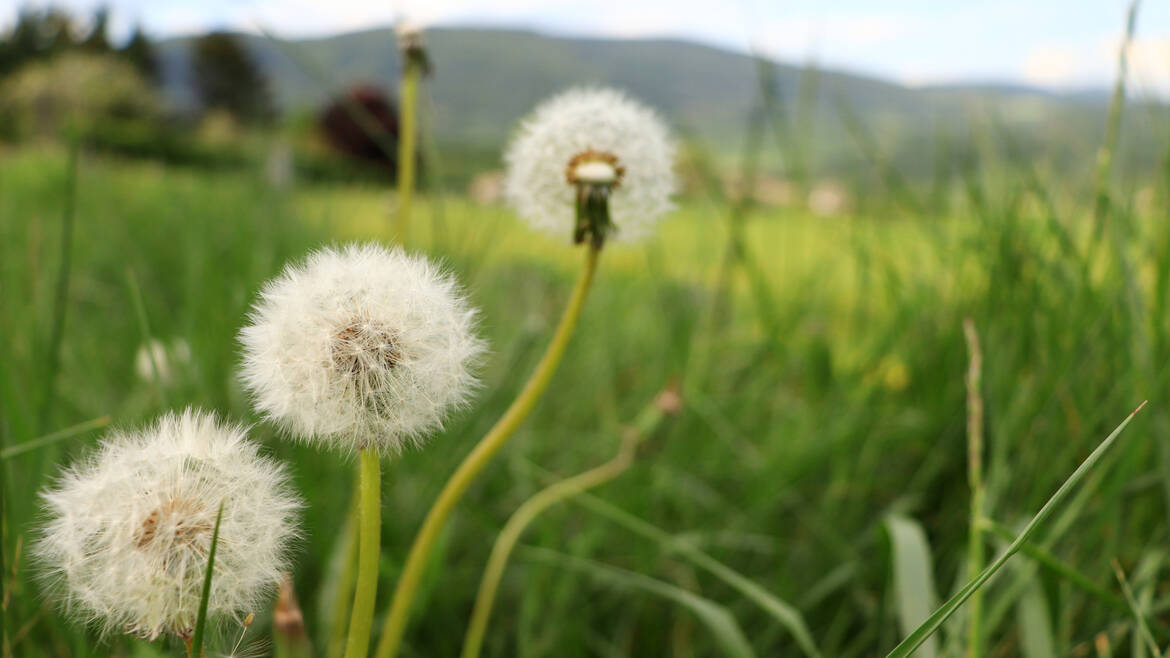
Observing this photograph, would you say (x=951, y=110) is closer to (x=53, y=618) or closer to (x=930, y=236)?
(x=930, y=236)

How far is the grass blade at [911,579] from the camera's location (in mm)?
933

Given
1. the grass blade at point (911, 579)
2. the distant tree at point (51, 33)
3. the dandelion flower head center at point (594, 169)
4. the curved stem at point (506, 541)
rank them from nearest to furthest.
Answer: the dandelion flower head center at point (594, 169) < the grass blade at point (911, 579) < the curved stem at point (506, 541) < the distant tree at point (51, 33)

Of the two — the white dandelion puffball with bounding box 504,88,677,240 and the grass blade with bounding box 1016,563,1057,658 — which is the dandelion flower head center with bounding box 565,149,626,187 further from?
the grass blade with bounding box 1016,563,1057,658

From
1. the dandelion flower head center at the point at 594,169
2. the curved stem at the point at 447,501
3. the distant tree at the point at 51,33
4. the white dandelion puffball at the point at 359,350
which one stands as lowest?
the curved stem at the point at 447,501

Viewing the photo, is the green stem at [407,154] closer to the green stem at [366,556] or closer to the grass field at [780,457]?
the grass field at [780,457]

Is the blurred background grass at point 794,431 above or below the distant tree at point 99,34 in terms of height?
below

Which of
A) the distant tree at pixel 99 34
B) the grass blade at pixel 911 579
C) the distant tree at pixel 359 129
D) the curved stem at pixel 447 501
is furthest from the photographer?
Answer: the distant tree at pixel 359 129

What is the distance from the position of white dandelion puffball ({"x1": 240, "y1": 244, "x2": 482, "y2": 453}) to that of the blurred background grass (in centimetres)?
18

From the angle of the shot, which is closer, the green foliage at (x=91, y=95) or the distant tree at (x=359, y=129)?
the green foliage at (x=91, y=95)

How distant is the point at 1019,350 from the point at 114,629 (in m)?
1.61

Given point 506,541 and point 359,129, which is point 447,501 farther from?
point 359,129

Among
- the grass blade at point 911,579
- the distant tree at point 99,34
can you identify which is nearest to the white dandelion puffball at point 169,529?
the grass blade at point 911,579

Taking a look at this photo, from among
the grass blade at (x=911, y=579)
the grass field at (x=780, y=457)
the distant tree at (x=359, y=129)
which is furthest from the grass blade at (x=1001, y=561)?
the distant tree at (x=359, y=129)

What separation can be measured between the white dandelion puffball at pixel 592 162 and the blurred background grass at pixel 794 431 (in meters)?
0.09
